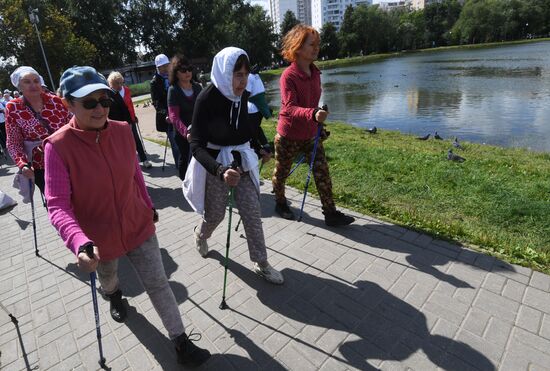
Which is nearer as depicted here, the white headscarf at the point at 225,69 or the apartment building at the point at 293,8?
the white headscarf at the point at 225,69

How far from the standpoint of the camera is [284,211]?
16.9 ft

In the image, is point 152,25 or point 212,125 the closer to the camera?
point 212,125

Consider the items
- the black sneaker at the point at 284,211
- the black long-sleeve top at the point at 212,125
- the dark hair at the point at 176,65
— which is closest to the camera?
the black long-sleeve top at the point at 212,125

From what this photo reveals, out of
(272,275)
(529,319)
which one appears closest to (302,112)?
(272,275)

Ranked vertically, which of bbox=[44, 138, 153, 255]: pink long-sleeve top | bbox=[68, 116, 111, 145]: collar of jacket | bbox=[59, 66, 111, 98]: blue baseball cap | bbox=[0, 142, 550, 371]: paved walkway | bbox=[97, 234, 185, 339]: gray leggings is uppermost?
bbox=[59, 66, 111, 98]: blue baseball cap

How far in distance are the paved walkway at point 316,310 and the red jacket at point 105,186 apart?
3.44 ft

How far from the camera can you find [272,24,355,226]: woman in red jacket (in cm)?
403

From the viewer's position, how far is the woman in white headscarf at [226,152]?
9.98 ft

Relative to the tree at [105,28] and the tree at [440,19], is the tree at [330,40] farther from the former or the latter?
the tree at [105,28]

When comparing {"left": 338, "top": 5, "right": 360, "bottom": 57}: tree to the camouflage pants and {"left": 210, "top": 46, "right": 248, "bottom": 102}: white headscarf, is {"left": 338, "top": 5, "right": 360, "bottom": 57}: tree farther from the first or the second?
{"left": 210, "top": 46, "right": 248, "bottom": 102}: white headscarf

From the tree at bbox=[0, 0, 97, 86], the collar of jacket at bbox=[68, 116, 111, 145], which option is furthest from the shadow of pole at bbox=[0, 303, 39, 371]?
the tree at bbox=[0, 0, 97, 86]

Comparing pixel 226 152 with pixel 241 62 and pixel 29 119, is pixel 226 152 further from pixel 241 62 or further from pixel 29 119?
pixel 29 119

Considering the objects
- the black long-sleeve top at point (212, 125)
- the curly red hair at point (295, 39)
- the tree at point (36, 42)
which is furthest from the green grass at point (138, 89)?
the black long-sleeve top at point (212, 125)

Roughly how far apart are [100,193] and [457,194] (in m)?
4.98
